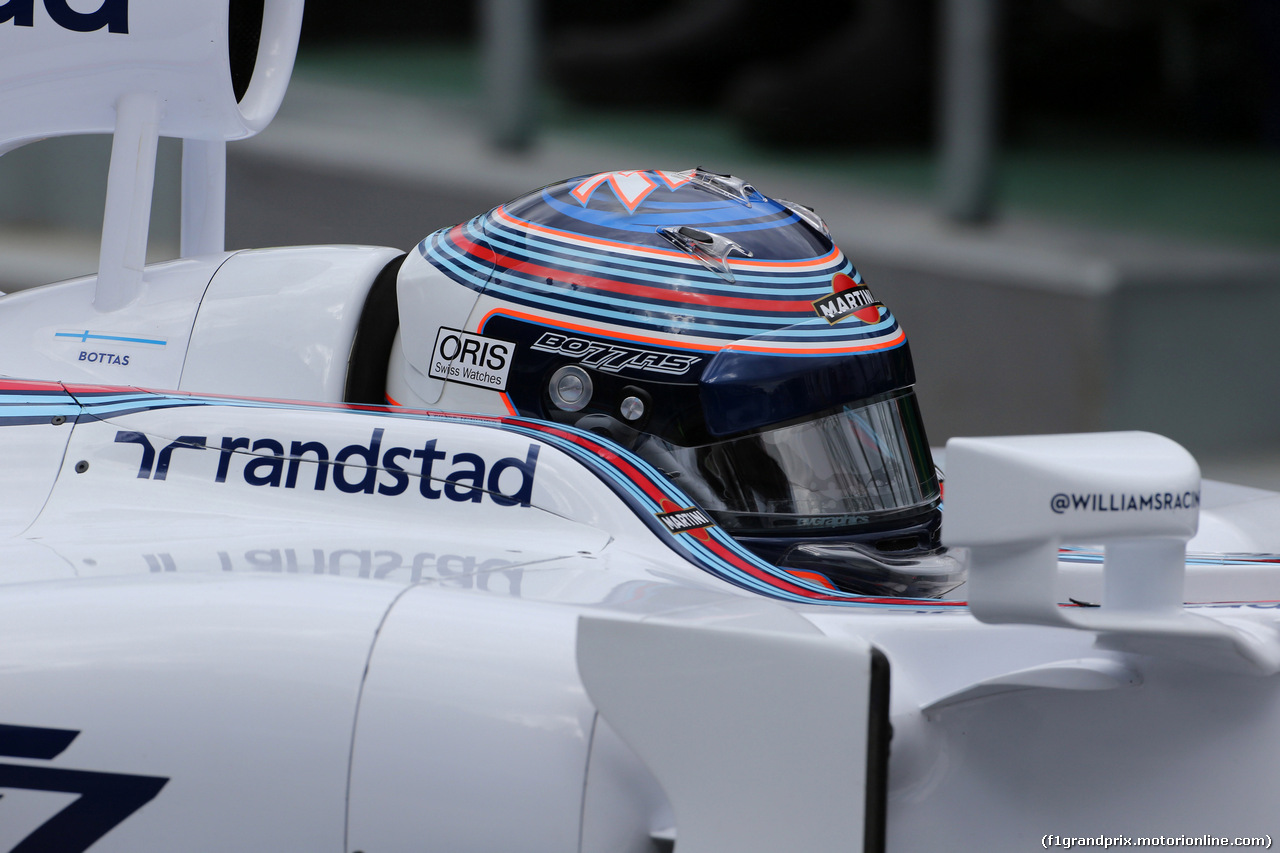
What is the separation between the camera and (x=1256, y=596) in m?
1.56

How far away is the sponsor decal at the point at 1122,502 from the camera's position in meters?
1.02

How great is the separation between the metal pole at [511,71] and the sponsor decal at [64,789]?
5.29 m

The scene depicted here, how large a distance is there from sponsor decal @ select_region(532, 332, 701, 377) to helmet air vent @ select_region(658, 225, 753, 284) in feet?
0.43

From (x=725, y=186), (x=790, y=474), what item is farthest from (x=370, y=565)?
(x=725, y=186)

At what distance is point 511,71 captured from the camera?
20.1ft

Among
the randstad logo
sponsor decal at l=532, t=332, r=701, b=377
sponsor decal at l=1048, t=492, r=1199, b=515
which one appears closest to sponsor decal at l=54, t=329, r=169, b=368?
the randstad logo

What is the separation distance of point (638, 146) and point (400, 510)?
195 inches

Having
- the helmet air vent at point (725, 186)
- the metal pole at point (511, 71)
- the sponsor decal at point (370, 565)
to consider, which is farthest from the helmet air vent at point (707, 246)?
the metal pole at point (511, 71)

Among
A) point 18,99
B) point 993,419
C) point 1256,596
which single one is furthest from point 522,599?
point 993,419

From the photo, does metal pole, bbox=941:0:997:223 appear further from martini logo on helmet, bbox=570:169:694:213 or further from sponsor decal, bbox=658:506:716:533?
sponsor decal, bbox=658:506:716:533

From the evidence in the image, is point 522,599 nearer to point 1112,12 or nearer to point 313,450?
point 313,450

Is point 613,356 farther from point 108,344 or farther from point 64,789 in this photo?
point 64,789

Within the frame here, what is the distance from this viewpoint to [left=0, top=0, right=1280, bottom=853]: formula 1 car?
107cm

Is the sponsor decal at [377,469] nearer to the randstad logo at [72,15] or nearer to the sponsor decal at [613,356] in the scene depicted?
the sponsor decal at [613,356]
